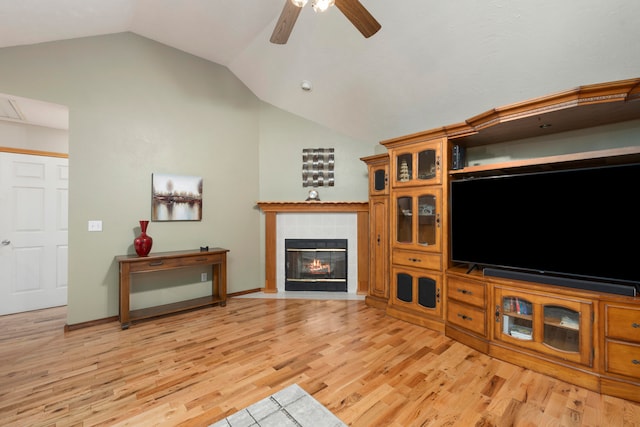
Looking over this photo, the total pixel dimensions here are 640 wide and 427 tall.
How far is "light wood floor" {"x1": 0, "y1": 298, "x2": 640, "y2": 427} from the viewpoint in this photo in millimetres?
1706

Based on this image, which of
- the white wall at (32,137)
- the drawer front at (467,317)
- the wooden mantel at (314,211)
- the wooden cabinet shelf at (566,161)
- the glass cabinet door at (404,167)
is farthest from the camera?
the wooden mantel at (314,211)

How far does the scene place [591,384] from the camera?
1.96 m

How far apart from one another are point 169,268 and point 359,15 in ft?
10.3

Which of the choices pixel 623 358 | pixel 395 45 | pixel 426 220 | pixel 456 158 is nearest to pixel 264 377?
pixel 426 220

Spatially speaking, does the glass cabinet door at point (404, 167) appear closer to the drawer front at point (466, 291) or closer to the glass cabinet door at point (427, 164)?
the glass cabinet door at point (427, 164)

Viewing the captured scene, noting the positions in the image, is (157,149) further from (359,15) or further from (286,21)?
(359,15)

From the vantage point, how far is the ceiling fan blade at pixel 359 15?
1.74 m

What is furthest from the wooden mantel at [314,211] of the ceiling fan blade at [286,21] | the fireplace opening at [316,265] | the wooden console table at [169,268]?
the ceiling fan blade at [286,21]

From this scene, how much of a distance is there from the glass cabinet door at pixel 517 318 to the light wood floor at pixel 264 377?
0.96ft

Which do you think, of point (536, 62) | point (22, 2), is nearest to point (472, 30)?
point (536, 62)

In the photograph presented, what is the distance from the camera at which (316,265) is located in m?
4.44

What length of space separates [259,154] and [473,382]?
3.94 metres

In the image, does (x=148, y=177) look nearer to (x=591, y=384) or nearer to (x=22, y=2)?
(x=22, y=2)

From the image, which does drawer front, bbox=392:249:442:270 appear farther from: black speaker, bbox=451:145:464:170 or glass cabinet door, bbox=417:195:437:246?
black speaker, bbox=451:145:464:170
